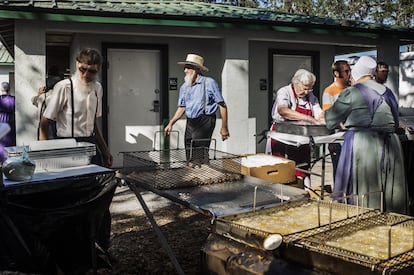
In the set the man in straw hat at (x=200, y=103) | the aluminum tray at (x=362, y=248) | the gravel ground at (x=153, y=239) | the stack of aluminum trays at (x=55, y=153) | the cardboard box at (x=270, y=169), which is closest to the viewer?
the aluminum tray at (x=362, y=248)

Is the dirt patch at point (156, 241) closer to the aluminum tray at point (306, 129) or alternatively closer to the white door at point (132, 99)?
the aluminum tray at point (306, 129)

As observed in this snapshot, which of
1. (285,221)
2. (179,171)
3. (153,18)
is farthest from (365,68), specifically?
(153,18)

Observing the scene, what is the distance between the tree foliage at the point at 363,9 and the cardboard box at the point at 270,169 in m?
22.2

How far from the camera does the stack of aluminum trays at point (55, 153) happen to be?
3.53m

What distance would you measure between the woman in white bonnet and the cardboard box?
57cm

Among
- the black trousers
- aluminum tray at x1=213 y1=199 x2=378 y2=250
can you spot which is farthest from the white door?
aluminum tray at x1=213 y1=199 x2=378 y2=250

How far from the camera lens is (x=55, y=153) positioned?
3.58m

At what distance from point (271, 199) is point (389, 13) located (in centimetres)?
2555

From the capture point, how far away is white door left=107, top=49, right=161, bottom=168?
9.49m

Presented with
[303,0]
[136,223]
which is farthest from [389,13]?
[136,223]

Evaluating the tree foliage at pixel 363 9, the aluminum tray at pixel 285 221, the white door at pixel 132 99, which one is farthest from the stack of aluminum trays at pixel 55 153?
the tree foliage at pixel 363 9

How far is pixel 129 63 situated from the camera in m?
9.58

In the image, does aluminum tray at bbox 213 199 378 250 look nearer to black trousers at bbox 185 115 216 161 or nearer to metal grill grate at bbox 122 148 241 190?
metal grill grate at bbox 122 148 241 190

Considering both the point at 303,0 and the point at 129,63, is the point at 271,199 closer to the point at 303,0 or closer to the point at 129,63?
the point at 129,63
